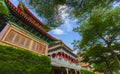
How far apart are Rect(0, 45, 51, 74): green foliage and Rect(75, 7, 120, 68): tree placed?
654 centimetres

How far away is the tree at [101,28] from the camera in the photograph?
567 inches

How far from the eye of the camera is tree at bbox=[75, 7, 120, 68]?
1439cm

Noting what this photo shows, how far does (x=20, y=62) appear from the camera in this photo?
943cm

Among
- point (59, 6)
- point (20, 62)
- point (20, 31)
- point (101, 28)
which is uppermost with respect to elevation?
point (101, 28)

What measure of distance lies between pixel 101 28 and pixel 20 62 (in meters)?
10.7

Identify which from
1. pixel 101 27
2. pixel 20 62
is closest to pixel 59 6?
pixel 20 62

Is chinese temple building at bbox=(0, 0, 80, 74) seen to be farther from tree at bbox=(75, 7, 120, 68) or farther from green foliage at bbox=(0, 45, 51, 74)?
tree at bbox=(75, 7, 120, 68)

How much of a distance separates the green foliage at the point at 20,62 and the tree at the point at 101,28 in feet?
21.5

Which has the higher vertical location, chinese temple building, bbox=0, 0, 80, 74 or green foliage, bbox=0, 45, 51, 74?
chinese temple building, bbox=0, 0, 80, 74

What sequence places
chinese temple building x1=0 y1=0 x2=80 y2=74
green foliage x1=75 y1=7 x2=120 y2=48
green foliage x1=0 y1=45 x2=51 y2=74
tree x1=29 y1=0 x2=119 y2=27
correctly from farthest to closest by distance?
green foliage x1=75 y1=7 x2=120 y2=48, chinese temple building x1=0 y1=0 x2=80 y2=74, green foliage x1=0 y1=45 x2=51 y2=74, tree x1=29 y1=0 x2=119 y2=27

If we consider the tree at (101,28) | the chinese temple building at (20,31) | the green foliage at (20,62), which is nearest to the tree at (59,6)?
the chinese temple building at (20,31)

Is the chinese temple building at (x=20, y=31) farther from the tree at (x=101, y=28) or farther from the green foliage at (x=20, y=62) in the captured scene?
the tree at (x=101, y=28)

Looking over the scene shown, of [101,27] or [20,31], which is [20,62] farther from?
[101,27]

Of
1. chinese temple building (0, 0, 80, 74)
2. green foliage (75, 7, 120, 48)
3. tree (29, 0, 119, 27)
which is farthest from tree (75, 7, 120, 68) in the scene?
tree (29, 0, 119, 27)
